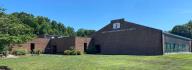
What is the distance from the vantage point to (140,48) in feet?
146

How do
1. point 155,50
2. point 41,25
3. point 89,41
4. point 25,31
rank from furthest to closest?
point 41,25
point 89,41
point 155,50
point 25,31

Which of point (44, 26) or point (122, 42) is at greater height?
point (44, 26)

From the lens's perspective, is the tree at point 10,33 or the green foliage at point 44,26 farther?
the green foliage at point 44,26

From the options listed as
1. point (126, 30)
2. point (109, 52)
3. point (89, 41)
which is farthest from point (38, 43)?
point (126, 30)

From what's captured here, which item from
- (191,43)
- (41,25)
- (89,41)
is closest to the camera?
(89,41)

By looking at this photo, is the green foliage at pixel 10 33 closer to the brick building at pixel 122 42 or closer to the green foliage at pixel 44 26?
the brick building at pixel 122 42

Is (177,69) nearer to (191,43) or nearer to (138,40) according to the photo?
(138,40)

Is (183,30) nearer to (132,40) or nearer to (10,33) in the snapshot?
(132,40)

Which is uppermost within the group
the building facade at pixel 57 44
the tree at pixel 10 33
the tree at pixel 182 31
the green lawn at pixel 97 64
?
the tree at pixel 182 31

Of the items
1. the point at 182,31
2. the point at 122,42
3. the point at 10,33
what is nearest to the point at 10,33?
the point at 10,33

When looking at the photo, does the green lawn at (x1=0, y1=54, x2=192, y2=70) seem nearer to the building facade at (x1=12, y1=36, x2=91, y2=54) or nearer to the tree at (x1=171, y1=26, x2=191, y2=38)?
the building facade at (x1=12, y1=36, x2=91, y2=54)

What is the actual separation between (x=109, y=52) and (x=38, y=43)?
1254 cm

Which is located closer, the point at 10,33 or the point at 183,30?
the point at 10,33

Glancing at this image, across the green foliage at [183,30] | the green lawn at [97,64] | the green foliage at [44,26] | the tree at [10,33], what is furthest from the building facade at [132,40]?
the green foliage at [183,30]
